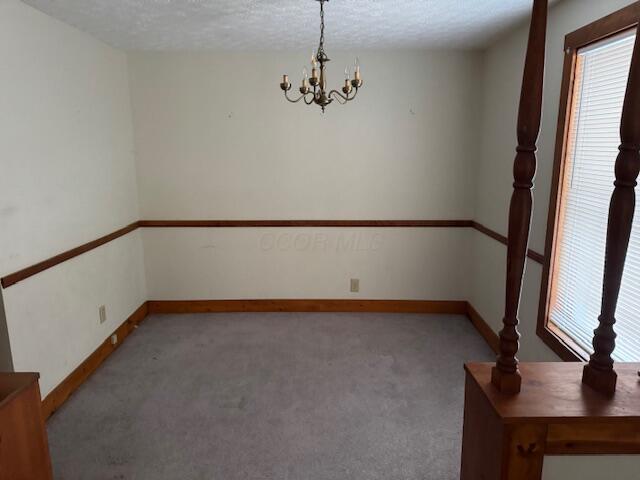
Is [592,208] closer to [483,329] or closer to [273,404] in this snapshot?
[483,329]

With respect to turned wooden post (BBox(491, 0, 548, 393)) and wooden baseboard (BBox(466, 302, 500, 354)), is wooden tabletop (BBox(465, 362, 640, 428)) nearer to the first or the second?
turned wooden post (BBox(491, 0, 548, 393))

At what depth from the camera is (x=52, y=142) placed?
2631 millimetres

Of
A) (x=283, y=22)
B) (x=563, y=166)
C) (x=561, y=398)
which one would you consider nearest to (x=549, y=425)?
(x=561, y=398)

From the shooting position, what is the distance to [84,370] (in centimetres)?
296

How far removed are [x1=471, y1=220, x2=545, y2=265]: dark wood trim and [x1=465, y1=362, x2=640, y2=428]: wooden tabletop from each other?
162 cm

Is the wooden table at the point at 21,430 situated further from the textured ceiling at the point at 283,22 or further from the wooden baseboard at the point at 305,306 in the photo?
the wooden baseboard at the point at 305,306

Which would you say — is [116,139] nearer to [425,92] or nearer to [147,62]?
[147,62]

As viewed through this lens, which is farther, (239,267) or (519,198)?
(239,267)

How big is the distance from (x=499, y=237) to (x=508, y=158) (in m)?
0.61

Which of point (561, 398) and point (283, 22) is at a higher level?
point (283, 22)

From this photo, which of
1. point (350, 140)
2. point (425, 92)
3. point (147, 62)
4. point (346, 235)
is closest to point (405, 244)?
point (346, 235)

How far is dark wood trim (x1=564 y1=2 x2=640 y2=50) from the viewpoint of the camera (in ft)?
6.00

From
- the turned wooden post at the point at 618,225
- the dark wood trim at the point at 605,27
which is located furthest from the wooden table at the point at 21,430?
the dark wood trim at the point at 605,27

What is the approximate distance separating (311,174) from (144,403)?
7.50 feet
